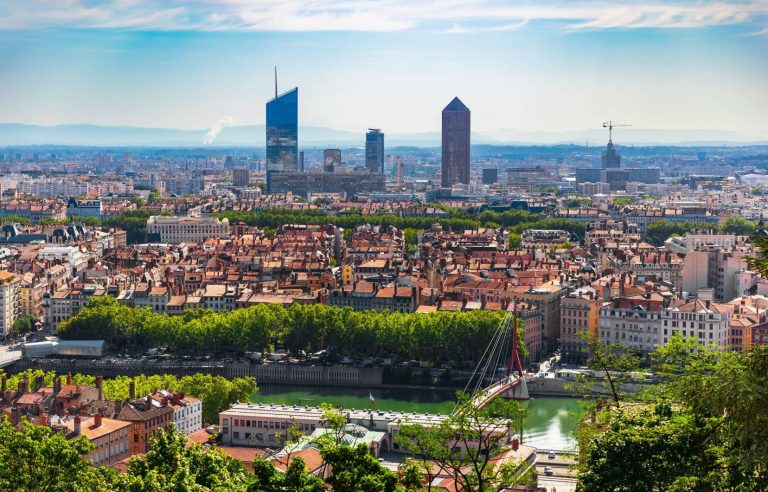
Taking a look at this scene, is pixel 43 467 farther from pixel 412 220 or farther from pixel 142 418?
pixel 412 220

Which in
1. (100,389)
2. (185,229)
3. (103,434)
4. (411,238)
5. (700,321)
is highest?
(185,229)

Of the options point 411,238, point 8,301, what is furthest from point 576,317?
point 411,238

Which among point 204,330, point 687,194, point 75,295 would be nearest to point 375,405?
point 204,330

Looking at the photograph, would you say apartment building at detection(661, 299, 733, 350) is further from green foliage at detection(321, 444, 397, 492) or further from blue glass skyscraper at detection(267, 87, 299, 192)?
blue glass skyscraper at detection(267, 87, 299, 192)

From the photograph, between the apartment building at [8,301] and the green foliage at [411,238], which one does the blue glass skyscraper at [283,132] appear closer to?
the green foliage at [411,238]

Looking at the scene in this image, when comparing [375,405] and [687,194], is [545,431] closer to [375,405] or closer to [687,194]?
[375,405]

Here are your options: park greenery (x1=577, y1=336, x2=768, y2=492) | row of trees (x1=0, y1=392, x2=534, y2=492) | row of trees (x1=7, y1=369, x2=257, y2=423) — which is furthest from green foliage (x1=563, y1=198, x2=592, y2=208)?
row of trees (x1=0, y1=392, x2=534, y2=492)
